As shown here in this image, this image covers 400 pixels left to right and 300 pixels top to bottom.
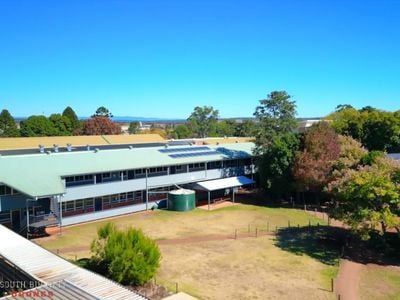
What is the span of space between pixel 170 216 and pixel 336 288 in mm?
21046

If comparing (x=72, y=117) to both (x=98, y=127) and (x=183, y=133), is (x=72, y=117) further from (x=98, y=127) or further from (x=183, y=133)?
(x=183, y=133)

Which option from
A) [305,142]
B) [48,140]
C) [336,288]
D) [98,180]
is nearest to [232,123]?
[48,140]

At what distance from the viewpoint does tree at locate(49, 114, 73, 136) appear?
3833 inches

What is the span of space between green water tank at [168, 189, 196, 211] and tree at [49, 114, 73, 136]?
6193cm

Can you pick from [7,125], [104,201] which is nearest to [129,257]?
[104,201]

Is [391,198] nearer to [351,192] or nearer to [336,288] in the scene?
[351,192]

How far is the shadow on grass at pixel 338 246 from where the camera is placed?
29.4 metres

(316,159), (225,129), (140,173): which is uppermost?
(225,129)

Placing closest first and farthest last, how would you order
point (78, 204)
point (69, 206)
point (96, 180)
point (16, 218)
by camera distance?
point (16, 218) → point (69, 206) → point (78, 204) → point (96, 180)

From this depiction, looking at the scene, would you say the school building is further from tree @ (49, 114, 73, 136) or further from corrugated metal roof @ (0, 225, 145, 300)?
tree @ (49, 114, 73, 136)

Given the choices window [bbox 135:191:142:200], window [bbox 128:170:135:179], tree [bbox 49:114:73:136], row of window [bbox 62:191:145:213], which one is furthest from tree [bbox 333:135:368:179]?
tree [bbox 49:114:73:136]

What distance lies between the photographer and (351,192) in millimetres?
29625

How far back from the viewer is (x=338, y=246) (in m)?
32.1

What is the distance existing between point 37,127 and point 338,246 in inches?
3167
